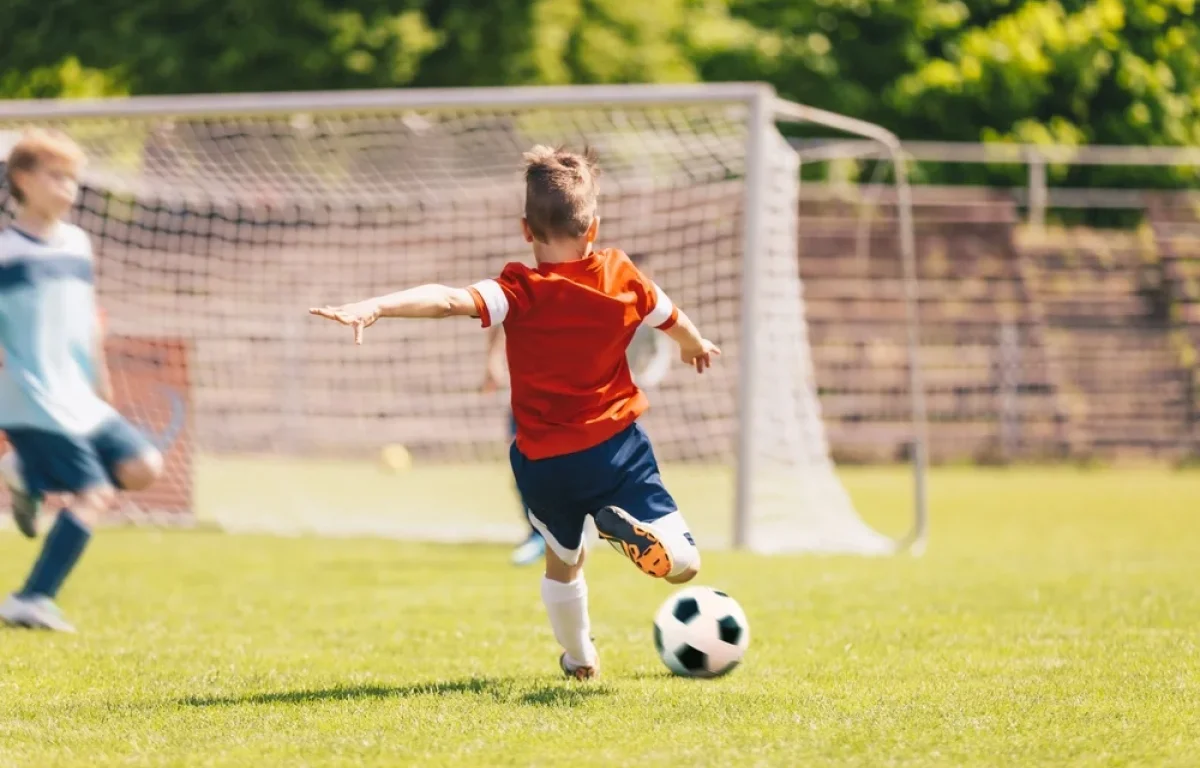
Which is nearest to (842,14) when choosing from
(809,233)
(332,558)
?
(809,233)

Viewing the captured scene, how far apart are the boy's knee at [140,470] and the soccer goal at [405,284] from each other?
11.8 feet

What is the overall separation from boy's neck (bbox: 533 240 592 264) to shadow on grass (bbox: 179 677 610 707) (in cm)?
121

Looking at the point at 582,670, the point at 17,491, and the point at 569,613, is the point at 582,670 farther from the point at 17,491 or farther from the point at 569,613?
the point at 17,491

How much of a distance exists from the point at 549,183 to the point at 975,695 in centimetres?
182

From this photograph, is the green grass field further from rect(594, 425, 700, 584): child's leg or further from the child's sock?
rect(594, 425, 700, 584): child's leg

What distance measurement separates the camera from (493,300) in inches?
177

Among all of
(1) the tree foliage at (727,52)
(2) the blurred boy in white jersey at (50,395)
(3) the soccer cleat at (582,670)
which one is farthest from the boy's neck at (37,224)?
(1) the tree foliage at (727,52)

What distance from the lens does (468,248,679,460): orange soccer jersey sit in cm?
463

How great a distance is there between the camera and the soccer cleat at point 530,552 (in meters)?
8.72

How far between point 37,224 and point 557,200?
2.65 meters

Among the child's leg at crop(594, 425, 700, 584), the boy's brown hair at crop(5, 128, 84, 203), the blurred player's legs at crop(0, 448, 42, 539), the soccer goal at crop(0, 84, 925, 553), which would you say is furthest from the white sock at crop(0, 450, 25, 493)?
the soccer goal at crop(0, 84, 925, 553)

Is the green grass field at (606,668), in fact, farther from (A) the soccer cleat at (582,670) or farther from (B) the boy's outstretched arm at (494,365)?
(B) the boy's outstretched arm at (494,365)

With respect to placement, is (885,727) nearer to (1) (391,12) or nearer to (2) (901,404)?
(2) (901,404)

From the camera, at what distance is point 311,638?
597 centimetres
